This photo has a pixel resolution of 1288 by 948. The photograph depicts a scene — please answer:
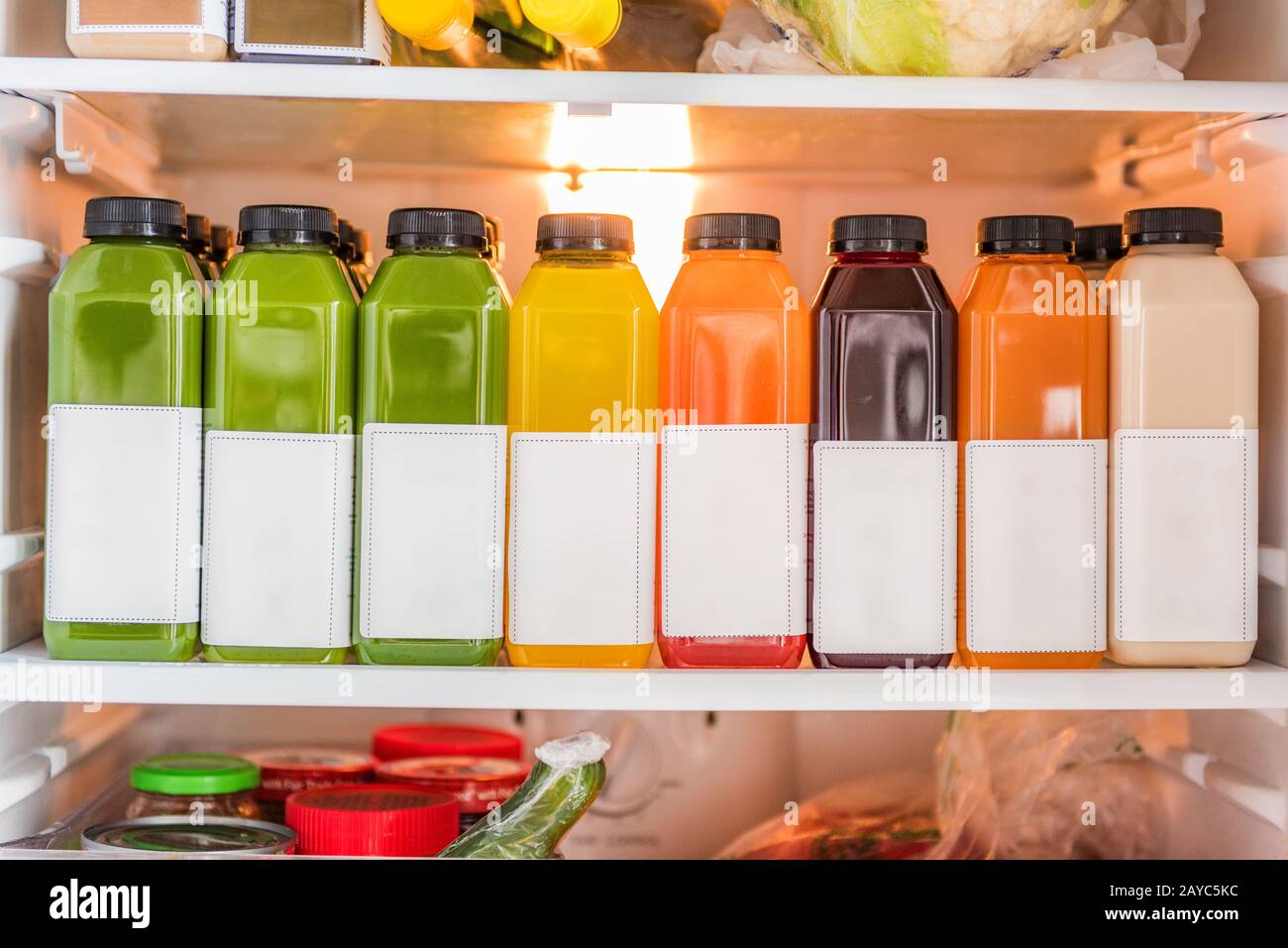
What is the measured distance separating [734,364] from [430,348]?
0.76 ft

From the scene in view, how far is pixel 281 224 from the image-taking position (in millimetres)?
845

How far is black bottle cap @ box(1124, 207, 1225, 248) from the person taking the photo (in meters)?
0.86

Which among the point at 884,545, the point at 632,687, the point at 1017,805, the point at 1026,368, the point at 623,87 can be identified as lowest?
the point at 1017,805

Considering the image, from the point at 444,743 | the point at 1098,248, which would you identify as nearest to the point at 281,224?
the point at 444,743

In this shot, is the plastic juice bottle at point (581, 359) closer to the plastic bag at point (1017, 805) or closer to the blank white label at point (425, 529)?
the blank white label at point (425, 529)

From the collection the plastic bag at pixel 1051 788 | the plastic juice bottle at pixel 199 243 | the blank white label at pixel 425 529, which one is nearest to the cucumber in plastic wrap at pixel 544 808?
the blank white label at pixel 425 529

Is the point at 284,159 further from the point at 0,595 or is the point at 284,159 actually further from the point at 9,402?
the point at 0,595

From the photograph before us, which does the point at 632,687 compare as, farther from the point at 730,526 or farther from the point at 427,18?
the point at 427,18

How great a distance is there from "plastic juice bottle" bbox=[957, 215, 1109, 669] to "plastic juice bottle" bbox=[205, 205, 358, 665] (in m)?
0.48

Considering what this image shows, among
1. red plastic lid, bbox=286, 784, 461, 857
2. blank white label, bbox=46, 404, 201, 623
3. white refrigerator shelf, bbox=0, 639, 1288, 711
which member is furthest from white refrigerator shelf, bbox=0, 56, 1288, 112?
red plastic lid, bbox=286, 784, 461, 857

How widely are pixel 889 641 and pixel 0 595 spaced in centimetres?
70

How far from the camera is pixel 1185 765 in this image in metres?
1.07

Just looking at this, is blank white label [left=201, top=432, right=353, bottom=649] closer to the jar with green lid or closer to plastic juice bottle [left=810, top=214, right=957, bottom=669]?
the jar with green lid

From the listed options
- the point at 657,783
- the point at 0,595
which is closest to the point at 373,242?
the point at 0,595
